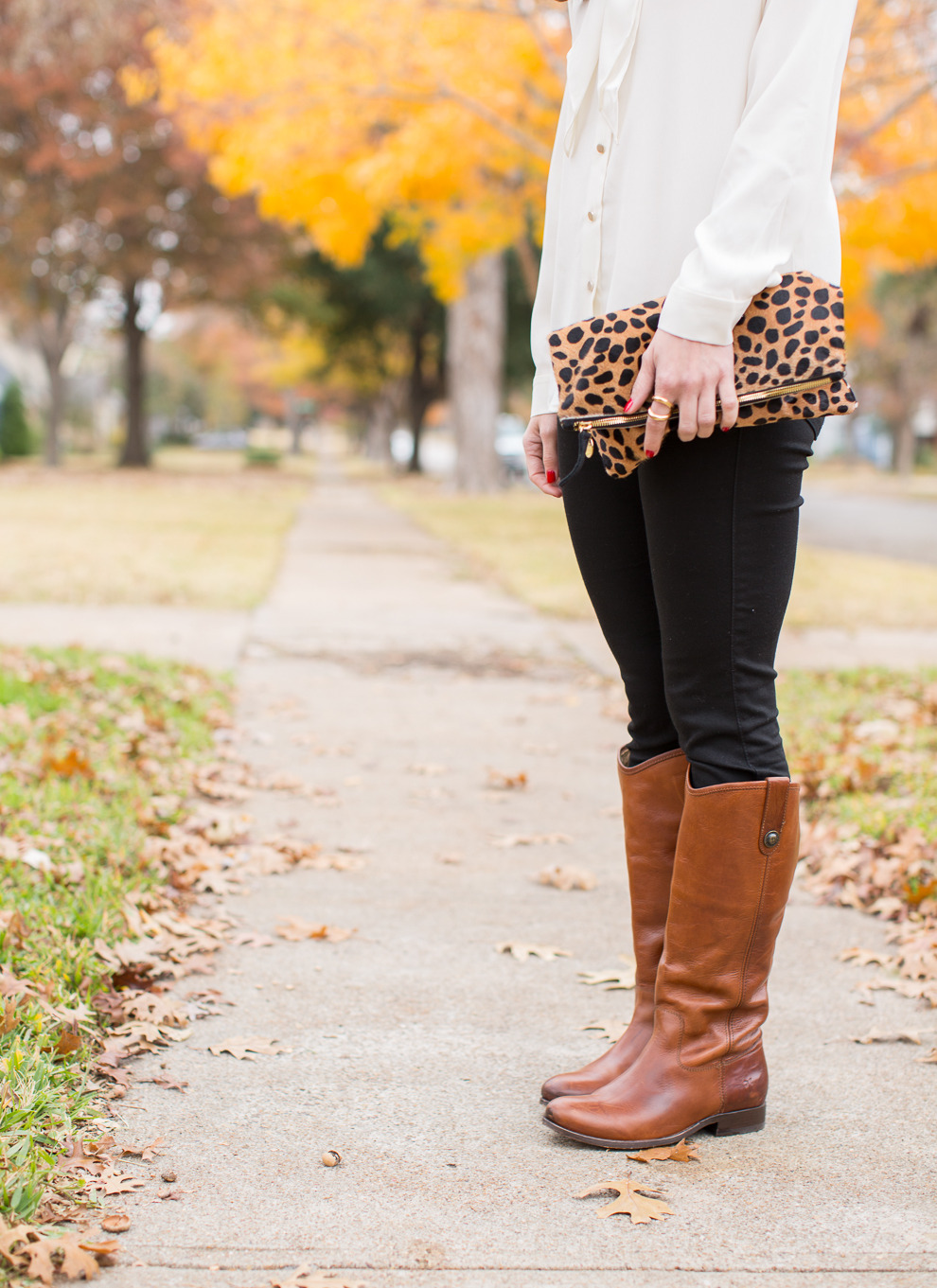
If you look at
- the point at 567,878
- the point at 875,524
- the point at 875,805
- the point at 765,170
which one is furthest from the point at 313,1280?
the point at 875,524

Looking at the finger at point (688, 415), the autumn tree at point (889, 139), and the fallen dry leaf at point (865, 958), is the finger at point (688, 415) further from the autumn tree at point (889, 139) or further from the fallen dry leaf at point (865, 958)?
the autumn tree at point (889, 139)

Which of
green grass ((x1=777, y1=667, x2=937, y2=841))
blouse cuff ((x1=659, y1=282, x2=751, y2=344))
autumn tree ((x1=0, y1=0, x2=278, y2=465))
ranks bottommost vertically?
green grass ((x1=777, y1=667, x2=937, y2=841))

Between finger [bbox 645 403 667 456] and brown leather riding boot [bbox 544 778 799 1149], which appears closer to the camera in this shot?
finger [bbox 645 403 667 456]

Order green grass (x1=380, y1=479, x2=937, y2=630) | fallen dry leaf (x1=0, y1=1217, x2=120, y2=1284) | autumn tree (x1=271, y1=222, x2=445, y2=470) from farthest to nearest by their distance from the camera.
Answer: autumn tree (x1=271, y1=222, x2=445, y2=470), green grass (x1=380, y1=479, x2=937, y2=630), fallen dry leaf (x1=0, y1=1217, x2=120, y2=1284)

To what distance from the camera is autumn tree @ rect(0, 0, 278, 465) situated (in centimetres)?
2525

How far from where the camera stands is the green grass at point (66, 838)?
6.60 ft

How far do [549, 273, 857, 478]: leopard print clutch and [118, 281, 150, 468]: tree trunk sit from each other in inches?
1284

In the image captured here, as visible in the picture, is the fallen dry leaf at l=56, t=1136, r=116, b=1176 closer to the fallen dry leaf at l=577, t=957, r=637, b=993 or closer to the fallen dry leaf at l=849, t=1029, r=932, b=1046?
the fallen dry leaf at l=577, t=957, r=637, b=993

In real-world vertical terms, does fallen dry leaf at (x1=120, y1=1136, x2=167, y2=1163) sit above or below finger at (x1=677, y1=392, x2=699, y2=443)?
below

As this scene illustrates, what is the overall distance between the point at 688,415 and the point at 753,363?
124 mm

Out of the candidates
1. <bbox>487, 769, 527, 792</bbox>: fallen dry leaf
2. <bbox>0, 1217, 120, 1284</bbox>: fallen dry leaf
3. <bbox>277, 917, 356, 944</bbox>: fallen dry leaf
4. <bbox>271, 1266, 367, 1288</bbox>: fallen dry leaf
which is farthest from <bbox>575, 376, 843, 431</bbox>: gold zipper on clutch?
<bbox>487, 769, 527, 792</bbox>: fallen dry leaf

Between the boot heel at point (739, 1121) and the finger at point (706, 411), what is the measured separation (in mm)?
1104

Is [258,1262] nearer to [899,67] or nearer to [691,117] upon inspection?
[691,117]

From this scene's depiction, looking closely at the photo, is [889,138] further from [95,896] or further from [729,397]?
[729,397]
